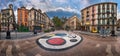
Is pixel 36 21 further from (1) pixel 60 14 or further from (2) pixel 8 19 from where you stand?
(2) pixel 8 19

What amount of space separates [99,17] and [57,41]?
130 centimetres

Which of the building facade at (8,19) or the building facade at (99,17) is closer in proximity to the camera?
the building facade at (99,17)

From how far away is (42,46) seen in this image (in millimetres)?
4312

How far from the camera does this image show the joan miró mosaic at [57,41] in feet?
14.1

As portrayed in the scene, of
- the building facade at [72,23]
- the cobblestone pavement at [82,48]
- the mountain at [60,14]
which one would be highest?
the mountain at [60,14]

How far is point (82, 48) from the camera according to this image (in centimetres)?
477

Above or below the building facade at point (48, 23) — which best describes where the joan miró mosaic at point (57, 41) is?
below

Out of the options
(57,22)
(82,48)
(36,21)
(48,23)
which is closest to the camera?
(36,21)

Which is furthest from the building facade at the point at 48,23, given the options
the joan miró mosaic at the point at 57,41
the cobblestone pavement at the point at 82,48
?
the cobblestone pavement at the point at 82,48

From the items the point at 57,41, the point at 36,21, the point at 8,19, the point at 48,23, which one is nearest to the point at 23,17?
the point at 36,21

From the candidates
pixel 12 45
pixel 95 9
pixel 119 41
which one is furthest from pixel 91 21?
pixel 12 45

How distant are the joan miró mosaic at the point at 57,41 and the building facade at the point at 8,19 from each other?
86 cm

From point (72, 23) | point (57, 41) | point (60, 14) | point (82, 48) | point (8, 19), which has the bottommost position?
point (82, 48)

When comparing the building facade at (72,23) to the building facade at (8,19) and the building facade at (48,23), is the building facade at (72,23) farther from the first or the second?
the building facade at (8,19)
